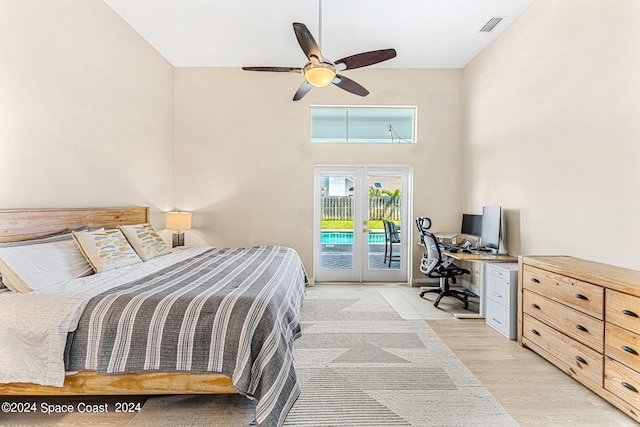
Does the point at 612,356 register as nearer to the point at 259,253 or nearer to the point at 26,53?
the point at 259,253

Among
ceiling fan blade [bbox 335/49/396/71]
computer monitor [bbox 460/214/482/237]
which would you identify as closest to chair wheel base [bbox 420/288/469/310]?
computer monitor [bbox 460/214/482/237]

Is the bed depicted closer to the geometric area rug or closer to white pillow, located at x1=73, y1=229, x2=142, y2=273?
the geometric area rug

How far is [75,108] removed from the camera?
308 cm

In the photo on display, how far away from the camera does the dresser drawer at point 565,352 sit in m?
2.17

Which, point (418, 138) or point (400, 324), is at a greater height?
point (418, 138)

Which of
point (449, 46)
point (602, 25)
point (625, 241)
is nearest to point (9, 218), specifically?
point (625, 241)

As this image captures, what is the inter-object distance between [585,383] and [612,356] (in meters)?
0.33

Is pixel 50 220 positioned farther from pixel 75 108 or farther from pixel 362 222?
pixel 362 222

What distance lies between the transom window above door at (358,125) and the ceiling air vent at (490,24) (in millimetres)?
1448

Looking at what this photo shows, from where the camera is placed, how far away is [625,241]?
7.91ft

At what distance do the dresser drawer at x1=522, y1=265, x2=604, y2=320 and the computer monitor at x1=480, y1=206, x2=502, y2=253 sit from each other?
101cm

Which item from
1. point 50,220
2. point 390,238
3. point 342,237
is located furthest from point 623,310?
point 50,220

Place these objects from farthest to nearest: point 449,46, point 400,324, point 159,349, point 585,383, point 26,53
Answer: point 449,46, point 400,324, point 26,53, point 585,383, point 159,349

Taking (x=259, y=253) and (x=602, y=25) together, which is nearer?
(x=602, y=25)
